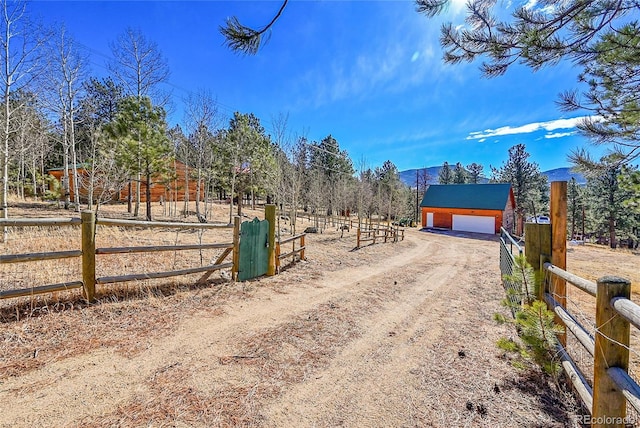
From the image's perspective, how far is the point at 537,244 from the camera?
9.51ft

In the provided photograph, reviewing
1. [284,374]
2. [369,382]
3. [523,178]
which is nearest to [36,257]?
[284,374]

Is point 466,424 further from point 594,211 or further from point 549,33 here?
point 594,211

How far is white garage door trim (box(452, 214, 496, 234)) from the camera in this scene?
27.3 m

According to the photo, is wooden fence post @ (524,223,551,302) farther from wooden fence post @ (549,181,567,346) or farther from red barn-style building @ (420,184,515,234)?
red barn-style building @ (420,184,515,234)

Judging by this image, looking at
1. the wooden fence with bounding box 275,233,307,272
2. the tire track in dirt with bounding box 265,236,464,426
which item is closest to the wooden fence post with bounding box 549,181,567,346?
the tire track in dirt with bounding box 265,236,464,426

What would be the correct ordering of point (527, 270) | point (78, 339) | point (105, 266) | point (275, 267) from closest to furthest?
point (527, 270)
point (78, 339)
point (105, 266)
point (275, 267)

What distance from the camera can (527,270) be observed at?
256cm

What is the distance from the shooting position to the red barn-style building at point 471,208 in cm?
2727

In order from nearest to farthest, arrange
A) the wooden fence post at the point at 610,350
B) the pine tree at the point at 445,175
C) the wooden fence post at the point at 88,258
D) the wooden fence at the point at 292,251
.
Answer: the wooden fence post at the point at 610,350 < the wooden fence post at the point at 88,258 < the wooden fence at the point at 292,251 < the pine tree at the point at 445,175

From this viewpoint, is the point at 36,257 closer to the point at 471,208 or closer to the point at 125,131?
the point at 125,131

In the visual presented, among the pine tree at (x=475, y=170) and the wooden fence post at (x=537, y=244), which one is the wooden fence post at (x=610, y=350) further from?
the pine tree at (x=475, y=170)

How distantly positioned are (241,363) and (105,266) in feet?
14.3

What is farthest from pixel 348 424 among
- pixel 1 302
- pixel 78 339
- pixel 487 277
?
pixel 487 277

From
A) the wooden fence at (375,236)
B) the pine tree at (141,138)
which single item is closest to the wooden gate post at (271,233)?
the wooden fence at (375,236)
